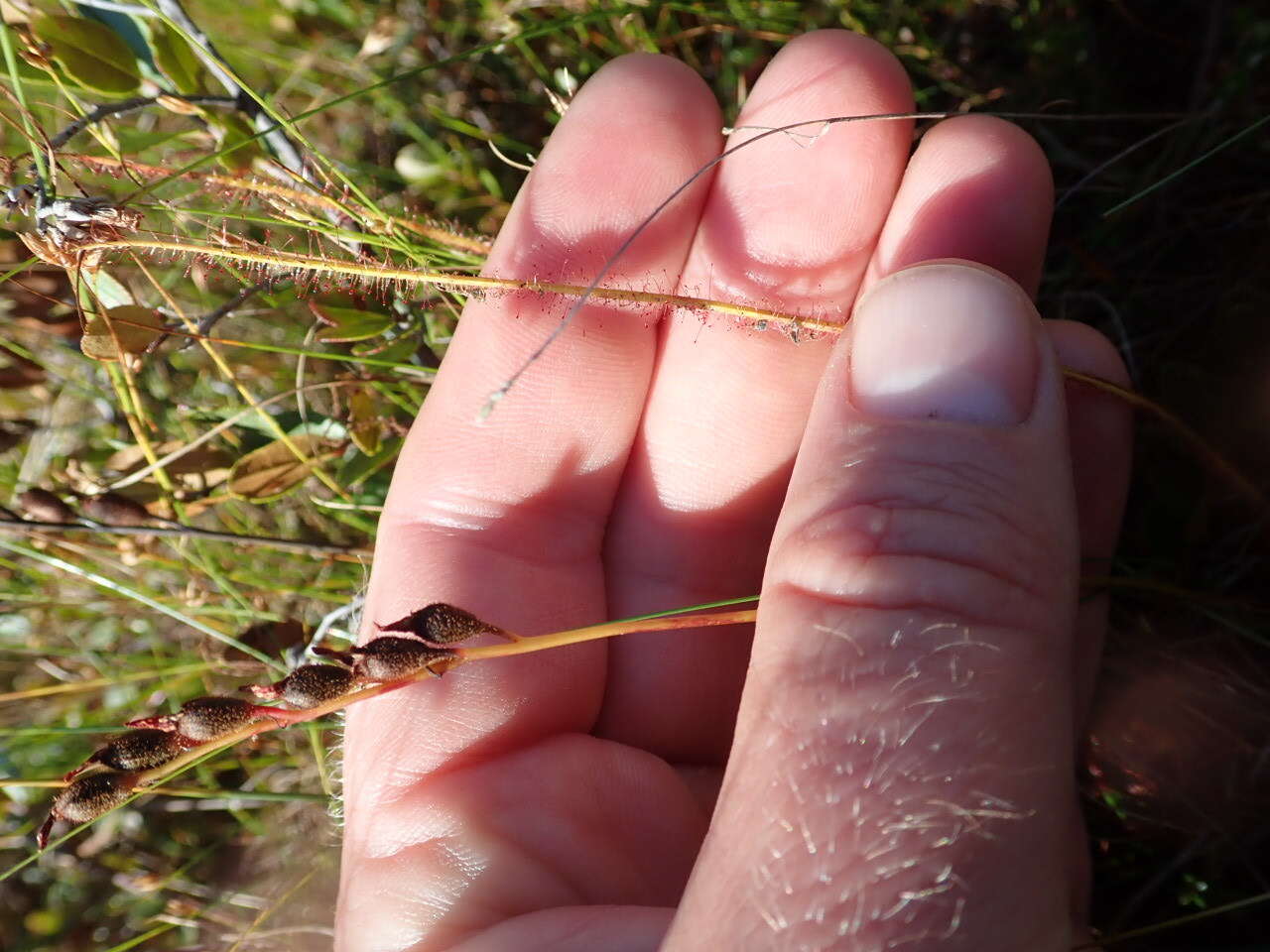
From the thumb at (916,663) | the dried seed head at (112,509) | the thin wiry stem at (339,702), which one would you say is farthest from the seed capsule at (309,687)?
the dried seed head at (112,509)

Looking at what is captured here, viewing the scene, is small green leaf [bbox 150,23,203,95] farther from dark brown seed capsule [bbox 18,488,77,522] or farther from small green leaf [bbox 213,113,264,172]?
dark brown seed capsule [bbox 18,488,77,522]

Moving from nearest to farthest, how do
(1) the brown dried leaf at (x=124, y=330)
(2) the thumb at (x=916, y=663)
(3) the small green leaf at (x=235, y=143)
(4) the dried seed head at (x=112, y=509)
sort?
(2) the thumb at (x=916, y=663) < (1) the brown dried leaf at (x=124, y=330) < (3) the small green leaf at (x=235, y=143) < (4) the dried seed head at (x=112, y=509)

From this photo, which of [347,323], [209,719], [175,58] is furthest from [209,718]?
[175,58]

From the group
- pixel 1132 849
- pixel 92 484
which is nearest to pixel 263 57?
pixel 92 484

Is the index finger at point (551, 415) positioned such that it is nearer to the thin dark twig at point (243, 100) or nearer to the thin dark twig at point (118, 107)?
the thin dark twig at point (243, 100)

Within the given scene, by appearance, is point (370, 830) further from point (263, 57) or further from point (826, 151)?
point (263, 57)

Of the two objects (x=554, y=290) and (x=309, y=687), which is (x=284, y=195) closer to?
(x=554, y=290)

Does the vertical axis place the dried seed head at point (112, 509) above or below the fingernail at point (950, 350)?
below
